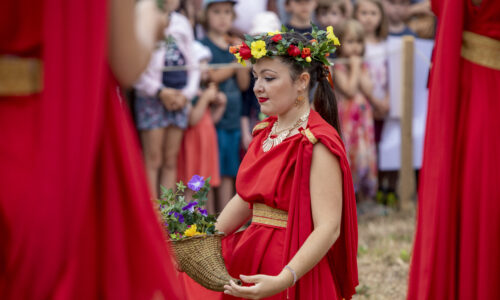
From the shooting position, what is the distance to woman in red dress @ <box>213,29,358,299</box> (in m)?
3.05

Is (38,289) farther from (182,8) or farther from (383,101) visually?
(383,101)

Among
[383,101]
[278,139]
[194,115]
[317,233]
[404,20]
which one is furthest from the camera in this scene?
[404,20]

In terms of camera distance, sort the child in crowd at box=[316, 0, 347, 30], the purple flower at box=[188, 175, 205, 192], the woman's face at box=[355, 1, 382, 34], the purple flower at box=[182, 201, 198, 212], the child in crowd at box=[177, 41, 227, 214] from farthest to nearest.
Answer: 1. the woman's face at box=[355, 1, 382, 34]
2. the child in crowd at box=[316, 0, 347, 30]
3. the child in crowd at box=[177, 41, 227, 214]
4. the purple flower at box=[188, 175, 205, 192]
5. the purple flower at box=[182, 201, 198, 212]

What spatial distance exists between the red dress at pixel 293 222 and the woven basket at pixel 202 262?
297mm

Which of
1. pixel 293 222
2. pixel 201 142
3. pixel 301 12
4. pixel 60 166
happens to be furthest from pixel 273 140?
pixel 301 12

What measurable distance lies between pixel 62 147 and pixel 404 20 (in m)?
7.60

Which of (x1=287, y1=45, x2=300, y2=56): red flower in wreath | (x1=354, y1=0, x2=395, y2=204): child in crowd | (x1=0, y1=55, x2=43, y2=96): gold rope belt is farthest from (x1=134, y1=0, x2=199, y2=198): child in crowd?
(x1=0, y1=55, x2=43, y2=96): gold rope belt

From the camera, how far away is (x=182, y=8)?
6859 millimetres

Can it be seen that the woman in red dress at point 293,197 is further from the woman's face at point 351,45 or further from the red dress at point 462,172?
the woman's face at point 351,45

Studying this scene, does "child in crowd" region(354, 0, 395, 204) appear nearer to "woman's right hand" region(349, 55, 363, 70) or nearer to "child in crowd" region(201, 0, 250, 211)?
"woman's right hand" region(349, 55, 363, 70)

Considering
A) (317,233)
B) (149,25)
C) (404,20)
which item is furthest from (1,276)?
(404,20)

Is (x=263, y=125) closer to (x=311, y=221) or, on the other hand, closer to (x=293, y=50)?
(x=293, y=50)

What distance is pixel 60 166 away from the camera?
1877 mm

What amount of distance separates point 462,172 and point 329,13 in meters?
5.21
